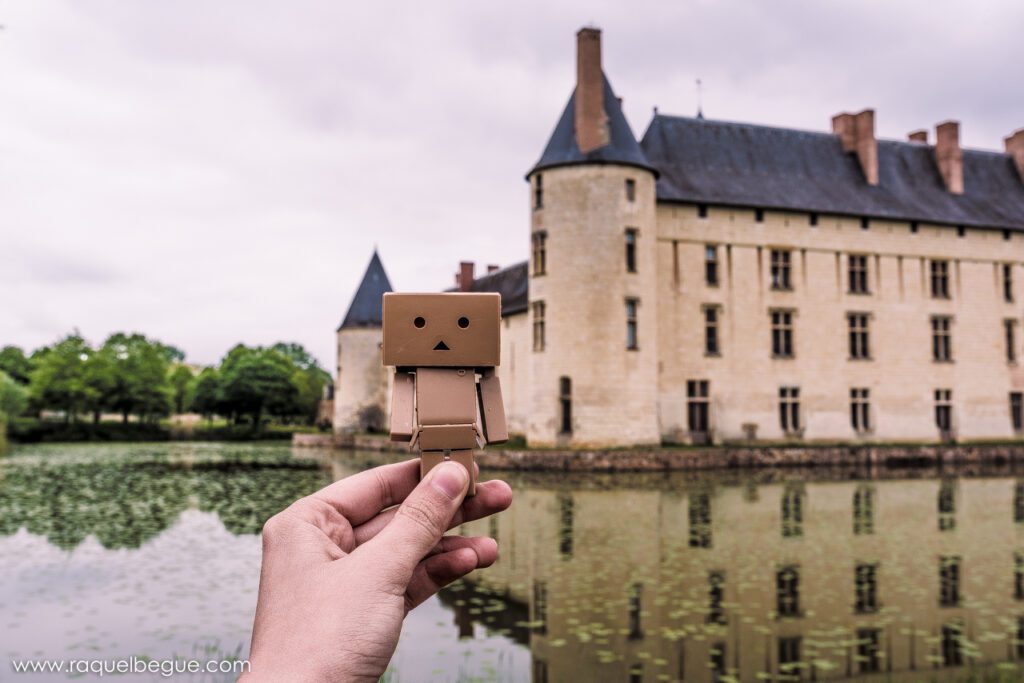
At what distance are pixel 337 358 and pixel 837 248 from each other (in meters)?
29.7

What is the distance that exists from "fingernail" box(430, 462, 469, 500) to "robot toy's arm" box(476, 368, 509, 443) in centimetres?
18

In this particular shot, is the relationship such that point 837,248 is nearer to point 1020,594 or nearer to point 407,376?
point 1020,594

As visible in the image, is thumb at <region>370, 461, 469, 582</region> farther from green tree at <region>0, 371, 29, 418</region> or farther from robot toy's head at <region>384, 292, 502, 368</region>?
green tree at <region>0, 371, 29, 418</region>

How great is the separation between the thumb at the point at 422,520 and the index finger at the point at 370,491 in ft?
0.51

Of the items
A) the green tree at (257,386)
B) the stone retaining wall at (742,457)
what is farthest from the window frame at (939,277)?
→ the green tree at (257,386)

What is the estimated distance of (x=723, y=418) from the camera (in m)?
32.2

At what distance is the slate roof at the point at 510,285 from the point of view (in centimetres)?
3702

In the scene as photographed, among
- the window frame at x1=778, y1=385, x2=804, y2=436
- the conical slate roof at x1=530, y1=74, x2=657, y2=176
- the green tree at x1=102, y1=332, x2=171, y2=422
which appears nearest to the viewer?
the conical slate roof at x1=530, y1=74, x2=657, y2=176

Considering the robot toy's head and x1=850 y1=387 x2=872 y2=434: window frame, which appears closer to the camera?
the robot toy's head

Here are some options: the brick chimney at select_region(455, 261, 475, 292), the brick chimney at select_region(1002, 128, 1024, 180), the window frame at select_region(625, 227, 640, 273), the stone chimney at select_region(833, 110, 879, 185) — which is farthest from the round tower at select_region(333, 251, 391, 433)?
the brick chimney at select_region(1002, 128, 1024, 180)

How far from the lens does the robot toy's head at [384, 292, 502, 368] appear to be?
5.92 feet

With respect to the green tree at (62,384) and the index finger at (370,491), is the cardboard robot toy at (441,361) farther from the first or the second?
the green tree at (62,384)

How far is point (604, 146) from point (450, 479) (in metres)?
29.2

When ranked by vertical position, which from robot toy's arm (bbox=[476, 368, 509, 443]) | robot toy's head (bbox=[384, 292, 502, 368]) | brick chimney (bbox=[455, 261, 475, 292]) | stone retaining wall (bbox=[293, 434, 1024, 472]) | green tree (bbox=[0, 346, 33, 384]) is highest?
brick chimney (bbox=[455, 261, 475, 292])
